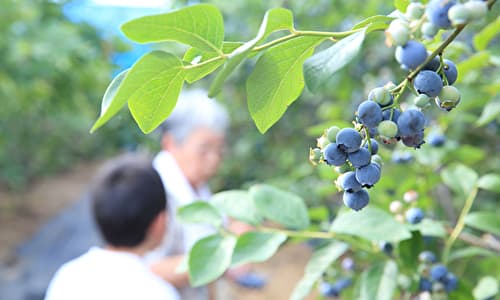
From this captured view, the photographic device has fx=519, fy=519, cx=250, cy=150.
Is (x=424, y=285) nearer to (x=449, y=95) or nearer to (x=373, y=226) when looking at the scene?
(x=373, y=226)

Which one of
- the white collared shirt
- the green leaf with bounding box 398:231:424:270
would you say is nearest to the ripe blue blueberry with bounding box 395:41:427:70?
the green leaf with bounding box 398:231:424:270

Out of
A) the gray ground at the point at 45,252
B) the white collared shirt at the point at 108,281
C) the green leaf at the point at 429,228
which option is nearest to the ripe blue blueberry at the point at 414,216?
the green leaf at the point at 429,228

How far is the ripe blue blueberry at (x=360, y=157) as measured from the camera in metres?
0.34

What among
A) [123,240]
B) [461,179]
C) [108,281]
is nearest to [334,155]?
[461,179]

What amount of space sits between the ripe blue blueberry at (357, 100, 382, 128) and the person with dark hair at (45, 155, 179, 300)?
3.71ft

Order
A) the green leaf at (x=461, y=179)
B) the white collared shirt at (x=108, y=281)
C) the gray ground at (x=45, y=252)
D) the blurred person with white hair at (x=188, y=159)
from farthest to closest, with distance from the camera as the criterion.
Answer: the gray ground at (x=45, y=252), the blurred person with white hair at (x=188, y=159), the white collared shirt at (x=108, y=281), the green leaf at (x=461, y=179)

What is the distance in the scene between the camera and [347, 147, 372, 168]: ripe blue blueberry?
1.13 ft

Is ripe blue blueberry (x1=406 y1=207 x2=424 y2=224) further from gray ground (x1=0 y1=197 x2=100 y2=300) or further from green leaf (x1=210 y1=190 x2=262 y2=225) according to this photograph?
gray ground (x1=0 y1=197 x2=100 y2=300)

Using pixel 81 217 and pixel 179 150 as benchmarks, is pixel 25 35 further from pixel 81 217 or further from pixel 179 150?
pixel 81 217

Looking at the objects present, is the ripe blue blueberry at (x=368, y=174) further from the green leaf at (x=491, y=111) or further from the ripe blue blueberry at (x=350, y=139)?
the green leaf at (x=491, y=111)

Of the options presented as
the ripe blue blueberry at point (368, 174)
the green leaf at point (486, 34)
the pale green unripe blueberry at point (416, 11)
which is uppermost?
the pale green unripe blueberry at point (416, 11)

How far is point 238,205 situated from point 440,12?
553mm

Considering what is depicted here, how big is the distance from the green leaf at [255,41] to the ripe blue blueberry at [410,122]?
107 millimetres

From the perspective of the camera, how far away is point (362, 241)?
2.63ft
